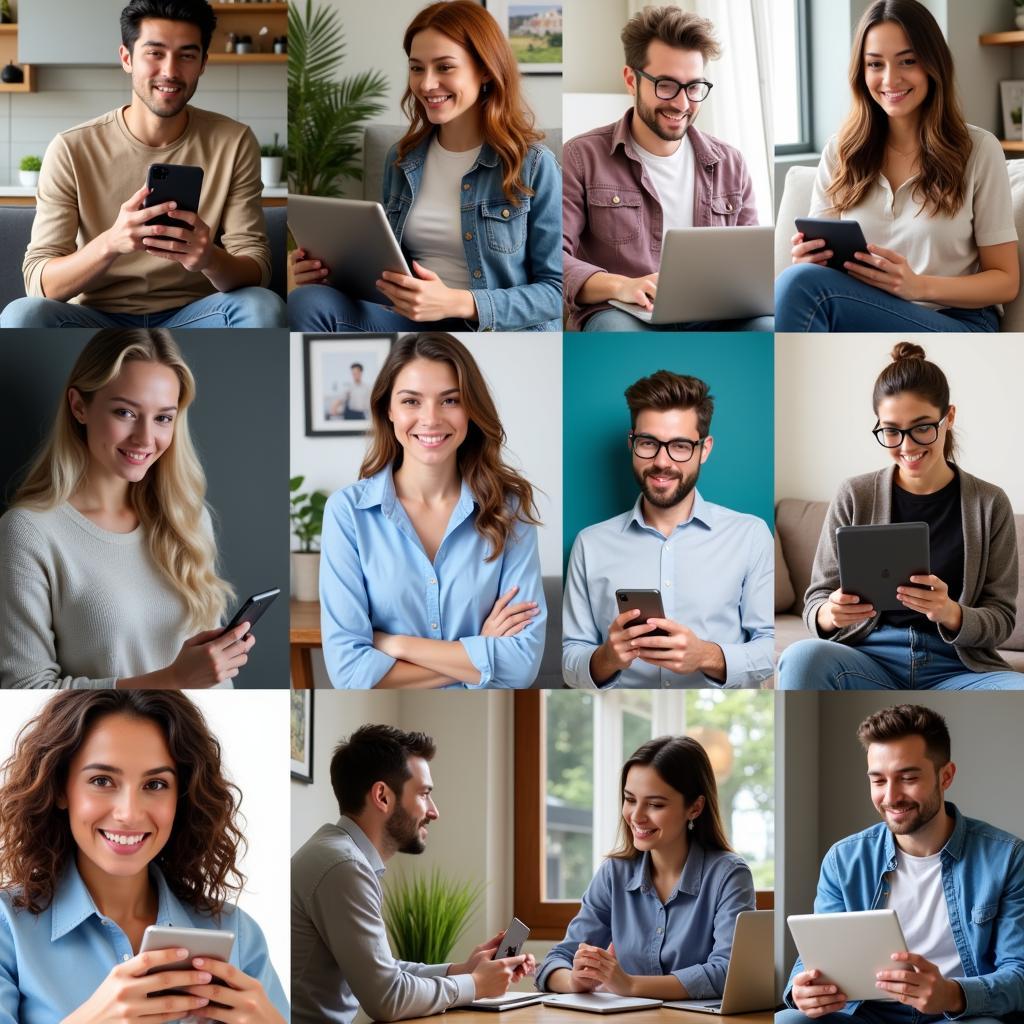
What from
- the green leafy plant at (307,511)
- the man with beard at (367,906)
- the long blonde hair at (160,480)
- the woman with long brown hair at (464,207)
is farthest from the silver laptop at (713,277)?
the man with beard at (367,906)

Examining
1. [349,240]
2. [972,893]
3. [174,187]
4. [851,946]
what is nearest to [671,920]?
[851,946]

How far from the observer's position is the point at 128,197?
271cm

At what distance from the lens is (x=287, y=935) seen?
2732mm

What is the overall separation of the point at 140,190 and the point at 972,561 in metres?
1.92

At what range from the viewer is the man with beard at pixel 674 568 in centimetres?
269

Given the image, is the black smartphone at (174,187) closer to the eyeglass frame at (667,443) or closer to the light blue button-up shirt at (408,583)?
the light blue button-up shirt at (408,583)

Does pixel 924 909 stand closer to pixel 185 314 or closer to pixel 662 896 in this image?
pixel 662 896

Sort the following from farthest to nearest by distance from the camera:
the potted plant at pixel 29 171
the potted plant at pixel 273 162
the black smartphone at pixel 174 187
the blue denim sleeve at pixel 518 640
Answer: the potted plant at pixel 29 171
the potted plant at pixel 273 162
the blue denim sleeve at pixel 518 640
the black smartphone at pixel 174 187

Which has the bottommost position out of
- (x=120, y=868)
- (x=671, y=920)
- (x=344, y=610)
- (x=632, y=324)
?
(x=671, y=920)

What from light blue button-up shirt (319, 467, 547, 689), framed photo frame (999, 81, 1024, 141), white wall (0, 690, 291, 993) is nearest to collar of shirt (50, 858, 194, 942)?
white wall (0, 690, 291, 993)

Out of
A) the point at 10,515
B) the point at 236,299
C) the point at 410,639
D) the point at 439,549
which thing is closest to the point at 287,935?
the point at 410,639

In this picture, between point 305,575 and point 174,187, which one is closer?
point 174,187

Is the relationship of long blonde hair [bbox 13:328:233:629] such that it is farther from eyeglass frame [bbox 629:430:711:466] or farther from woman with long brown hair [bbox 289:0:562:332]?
eyeglass frame [bbox 629:430:711:466]

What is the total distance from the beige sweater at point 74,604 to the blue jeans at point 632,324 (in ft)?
3.57
